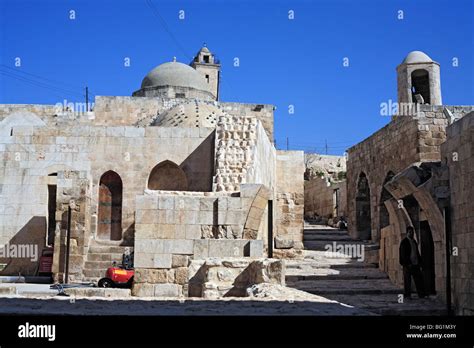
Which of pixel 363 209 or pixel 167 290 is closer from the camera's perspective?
pixel 167 290

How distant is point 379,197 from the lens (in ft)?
63.4

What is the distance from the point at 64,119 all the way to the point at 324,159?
16720 mm

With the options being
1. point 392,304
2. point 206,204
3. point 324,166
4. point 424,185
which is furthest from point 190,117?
point 324,166

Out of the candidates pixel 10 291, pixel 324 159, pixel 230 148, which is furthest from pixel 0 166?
pixel 324 159

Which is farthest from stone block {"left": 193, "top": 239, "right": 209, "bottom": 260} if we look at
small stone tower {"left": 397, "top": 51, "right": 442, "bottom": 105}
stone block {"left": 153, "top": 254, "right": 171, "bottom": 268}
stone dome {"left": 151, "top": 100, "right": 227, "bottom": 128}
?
small stone tower {"left": 397, "top": 51, "right": 442, "bottom": 105}

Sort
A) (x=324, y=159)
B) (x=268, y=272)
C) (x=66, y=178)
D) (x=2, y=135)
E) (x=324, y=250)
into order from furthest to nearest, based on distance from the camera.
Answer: (x=324, y=159), (x=324, y=250), (x=2, y=135), (x=66, y=178), (x=268, y=272)

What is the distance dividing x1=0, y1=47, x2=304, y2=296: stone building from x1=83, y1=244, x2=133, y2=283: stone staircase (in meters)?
0.03

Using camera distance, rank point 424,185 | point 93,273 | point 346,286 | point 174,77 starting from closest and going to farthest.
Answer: point 424,185
point 346,286
point 93,273
point 174,77

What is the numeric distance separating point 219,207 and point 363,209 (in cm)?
1148

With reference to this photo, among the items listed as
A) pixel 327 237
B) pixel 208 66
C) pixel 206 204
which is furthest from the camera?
pixel 208 66

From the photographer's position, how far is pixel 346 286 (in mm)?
11609

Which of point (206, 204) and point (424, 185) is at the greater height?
point (424, 185)

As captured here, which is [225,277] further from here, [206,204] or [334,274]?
[334,274]
